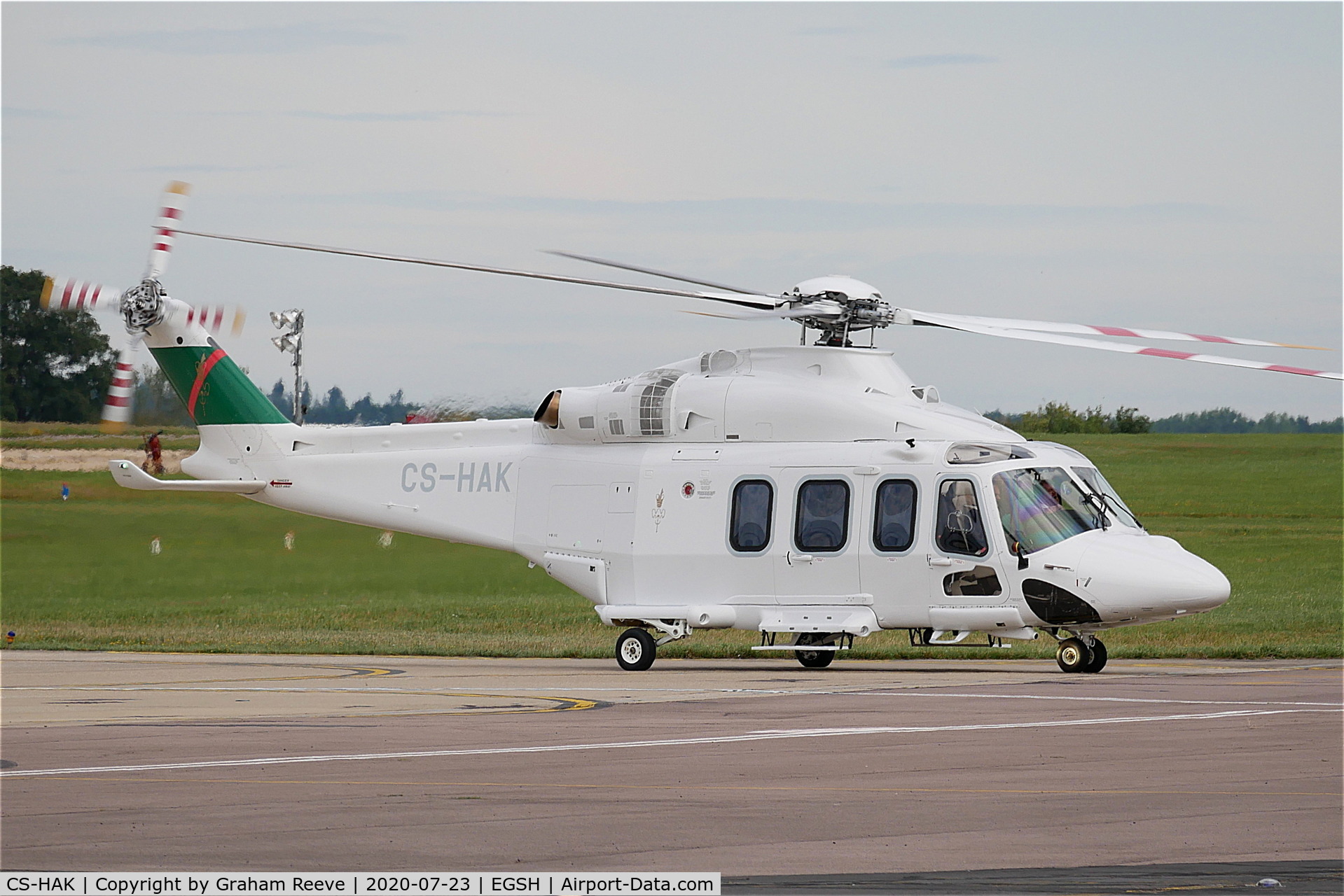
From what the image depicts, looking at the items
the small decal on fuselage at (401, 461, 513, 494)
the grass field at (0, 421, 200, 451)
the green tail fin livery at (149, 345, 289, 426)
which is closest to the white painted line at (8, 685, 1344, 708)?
the small decal on fuselage at (401, 461, 513, 494)

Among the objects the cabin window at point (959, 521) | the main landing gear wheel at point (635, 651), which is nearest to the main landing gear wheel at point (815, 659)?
the main landing gear wheel at point (635, 651)

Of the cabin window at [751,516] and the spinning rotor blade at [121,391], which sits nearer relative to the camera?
the cabin window at [751,516]

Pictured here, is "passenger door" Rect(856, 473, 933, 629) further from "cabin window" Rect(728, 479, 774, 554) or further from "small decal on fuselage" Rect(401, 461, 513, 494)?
"small decal on fuselage" Rect(401, 461, 513, 494)

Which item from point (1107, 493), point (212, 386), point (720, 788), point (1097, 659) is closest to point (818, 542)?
point (1107, 493)

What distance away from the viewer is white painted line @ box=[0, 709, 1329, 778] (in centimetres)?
1152

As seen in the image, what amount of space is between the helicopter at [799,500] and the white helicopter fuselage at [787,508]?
2 centimetres

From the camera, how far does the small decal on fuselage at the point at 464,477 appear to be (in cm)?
2202

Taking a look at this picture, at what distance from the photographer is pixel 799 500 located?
19875 mm

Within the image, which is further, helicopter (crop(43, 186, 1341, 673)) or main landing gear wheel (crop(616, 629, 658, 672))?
main landing gear wheel (crop(616, 629, 658, 672))

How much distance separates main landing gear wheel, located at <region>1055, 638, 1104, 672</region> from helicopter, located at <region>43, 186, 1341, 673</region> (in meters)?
0.02

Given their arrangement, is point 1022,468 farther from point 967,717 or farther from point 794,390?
point 967,717

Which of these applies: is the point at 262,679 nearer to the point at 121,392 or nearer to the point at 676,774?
the point at 121,392

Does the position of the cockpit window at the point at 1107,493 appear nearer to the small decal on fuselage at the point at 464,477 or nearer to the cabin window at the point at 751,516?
the cabin window at the point at 751,516

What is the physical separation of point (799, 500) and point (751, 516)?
0.64 meters
